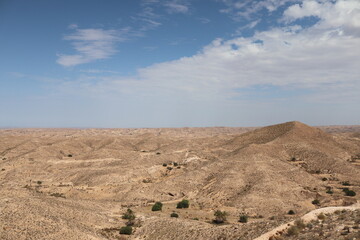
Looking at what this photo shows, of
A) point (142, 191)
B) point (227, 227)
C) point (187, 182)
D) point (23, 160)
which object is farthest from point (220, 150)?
point (227, 227)

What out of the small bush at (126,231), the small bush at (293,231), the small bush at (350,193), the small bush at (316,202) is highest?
the small bush at (293,231)

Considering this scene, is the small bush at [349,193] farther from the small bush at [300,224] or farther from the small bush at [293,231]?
the small bush at [293,231]

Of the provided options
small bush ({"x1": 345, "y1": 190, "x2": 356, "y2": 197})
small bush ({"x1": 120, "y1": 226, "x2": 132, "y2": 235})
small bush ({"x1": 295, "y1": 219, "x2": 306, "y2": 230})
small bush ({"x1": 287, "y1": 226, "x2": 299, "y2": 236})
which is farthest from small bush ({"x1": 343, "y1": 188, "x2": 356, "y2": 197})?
small bush ({"x1": 120, "y1": 226, "x2": 132, "y2": 235})

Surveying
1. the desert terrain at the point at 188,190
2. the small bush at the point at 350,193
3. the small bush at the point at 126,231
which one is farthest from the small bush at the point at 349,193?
the small bush at the point at 126,231

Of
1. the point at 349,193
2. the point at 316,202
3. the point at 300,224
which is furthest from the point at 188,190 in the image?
the point at 300,224

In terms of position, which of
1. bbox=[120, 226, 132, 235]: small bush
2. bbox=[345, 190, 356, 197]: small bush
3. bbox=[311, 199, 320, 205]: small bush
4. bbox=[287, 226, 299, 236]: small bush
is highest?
bbox=[287, 226, 299, 236]: small bush

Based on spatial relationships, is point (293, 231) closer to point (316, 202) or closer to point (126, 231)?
point (126, 231)

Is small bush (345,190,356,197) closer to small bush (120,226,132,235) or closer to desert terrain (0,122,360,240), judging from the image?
desert terrain (0,122,360,240)

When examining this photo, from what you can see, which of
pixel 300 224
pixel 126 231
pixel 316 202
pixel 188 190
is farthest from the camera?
pixel 188 190

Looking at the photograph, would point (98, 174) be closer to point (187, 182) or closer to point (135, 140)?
point (187, 182)
